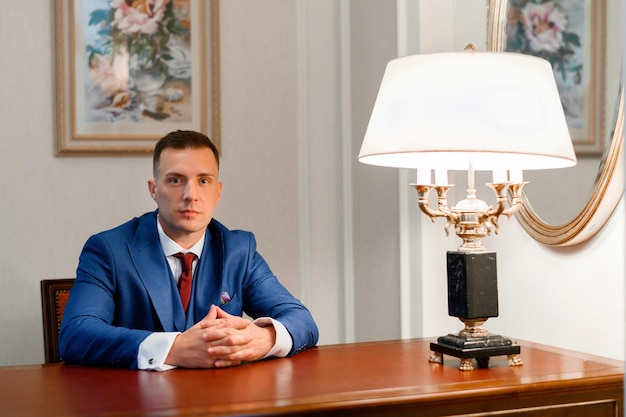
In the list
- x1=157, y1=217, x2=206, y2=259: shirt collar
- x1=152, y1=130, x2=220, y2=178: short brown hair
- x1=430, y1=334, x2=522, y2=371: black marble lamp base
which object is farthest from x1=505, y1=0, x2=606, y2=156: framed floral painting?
x1=157, y1=217, x2=206, y2=259: shirt collar

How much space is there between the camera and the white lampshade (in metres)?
2.19

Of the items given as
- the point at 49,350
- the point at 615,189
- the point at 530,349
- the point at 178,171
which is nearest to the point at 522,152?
the point at 615,189

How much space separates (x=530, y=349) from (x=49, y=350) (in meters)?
2.03

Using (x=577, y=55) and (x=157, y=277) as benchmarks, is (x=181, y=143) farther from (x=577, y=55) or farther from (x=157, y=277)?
(x=577, y=55)

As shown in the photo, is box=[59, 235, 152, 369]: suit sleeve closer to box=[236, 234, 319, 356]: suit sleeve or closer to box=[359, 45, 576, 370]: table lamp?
box=[236, 234, 319, 356]: suit sleeve

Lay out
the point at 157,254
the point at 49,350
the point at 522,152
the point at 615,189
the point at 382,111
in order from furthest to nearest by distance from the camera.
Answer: the point at 49,350 → the point at 157,254 → the point at 615,189 → the point at 382,111 → the point at 522,152

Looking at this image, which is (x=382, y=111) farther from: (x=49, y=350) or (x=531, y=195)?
(x=49, y=350)

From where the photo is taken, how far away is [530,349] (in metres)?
2.73


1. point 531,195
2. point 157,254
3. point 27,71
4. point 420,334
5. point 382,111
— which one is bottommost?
point 420,334

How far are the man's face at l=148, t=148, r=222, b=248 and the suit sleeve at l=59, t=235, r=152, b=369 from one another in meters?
0.26

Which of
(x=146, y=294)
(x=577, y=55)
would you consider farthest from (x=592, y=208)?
(x=146, y=294)

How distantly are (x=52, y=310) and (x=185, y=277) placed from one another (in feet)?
2.91

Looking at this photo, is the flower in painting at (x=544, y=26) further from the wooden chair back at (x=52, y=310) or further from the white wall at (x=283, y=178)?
the wooden chair back at (x=52, y=310)

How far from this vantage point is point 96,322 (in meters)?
2.57
